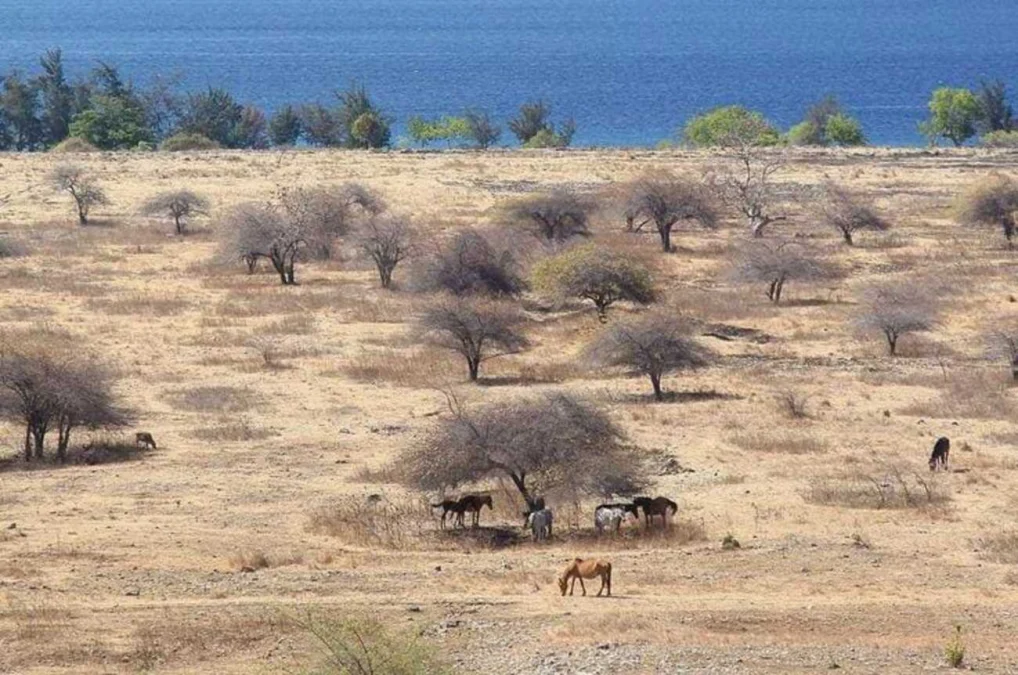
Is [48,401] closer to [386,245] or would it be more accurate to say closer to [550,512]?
[550,512]

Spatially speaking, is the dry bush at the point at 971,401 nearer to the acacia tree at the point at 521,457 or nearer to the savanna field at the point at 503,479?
the savanna field at the point at 503,479

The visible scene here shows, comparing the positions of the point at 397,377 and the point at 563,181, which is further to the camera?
the point at 563,181

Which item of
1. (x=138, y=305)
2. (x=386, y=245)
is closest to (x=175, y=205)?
(x=386, y=245)

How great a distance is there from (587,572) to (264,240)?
35.1 meters

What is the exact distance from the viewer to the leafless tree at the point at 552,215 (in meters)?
63.1

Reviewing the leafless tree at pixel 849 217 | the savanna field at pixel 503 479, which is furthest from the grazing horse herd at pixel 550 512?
the leafless tree at pixel 849 217

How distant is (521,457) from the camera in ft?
92.6

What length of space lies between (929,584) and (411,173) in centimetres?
6248

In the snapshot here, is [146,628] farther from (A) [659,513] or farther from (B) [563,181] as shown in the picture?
(B) [563,181]

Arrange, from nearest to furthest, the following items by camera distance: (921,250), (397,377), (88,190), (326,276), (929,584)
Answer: (929,584) → (397,377) → (326,276) → (921,250) → (88,190)

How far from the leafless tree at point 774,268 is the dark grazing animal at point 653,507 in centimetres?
2541

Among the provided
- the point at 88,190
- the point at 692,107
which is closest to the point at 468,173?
the point at 88,190

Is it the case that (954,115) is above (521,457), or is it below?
above

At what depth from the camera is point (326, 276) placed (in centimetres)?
5794
